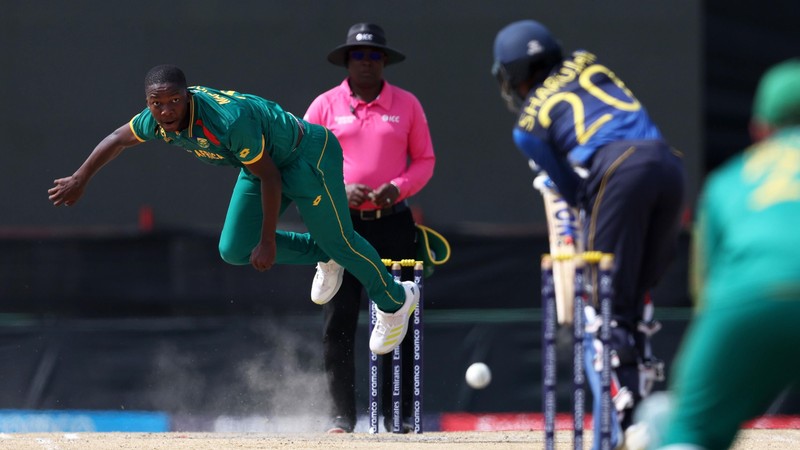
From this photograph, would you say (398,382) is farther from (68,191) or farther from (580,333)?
(580,333)

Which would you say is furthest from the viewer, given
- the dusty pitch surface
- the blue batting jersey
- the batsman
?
the dusty pitch surface

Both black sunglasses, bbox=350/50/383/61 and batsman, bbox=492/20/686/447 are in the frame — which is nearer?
batsman, bbox=492/20/686/447

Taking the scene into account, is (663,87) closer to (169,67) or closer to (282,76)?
(282,76)

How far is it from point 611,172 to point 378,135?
7.90 ft

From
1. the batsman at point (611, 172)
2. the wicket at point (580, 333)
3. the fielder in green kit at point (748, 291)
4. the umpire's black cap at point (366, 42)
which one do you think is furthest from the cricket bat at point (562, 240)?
the umpire's black cap at point (366, 42)

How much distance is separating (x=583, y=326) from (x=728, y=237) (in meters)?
1.77

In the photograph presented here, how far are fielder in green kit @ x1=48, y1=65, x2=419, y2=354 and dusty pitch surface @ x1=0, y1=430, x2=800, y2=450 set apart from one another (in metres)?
0.49

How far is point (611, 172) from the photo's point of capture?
4.94m

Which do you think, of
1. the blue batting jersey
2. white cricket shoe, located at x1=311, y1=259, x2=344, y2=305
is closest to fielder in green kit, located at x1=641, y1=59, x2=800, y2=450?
the blue batting jersey

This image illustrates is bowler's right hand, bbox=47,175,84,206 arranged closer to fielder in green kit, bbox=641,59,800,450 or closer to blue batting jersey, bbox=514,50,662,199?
blue batting jersey, bbox=514,50,662,199

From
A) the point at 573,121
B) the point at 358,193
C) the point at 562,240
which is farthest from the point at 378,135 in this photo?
the point at 573,121

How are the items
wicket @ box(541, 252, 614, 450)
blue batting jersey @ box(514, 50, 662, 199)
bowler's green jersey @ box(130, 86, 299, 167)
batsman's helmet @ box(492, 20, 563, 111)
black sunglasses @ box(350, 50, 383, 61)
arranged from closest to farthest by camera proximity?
wicket @ box(541, 252, 614, 450)
blue batting jersey @ box(514, 50, 662, 199)
batsman's helmet @ box(492, 20, 563, 111)
bowler's green jersey @ box(130, 86, 299, 167)
black sunglasses @ box(350, 50, 383, 61)

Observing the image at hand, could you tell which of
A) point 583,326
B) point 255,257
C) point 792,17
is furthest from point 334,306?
point 792,17

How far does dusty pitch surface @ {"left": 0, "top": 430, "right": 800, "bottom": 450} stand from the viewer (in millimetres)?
6371
